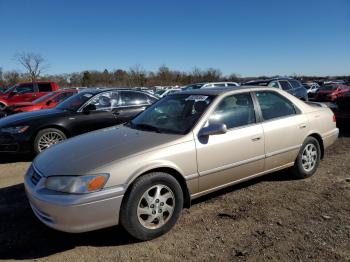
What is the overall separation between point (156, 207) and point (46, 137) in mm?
4457

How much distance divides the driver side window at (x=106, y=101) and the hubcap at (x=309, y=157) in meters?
4.41

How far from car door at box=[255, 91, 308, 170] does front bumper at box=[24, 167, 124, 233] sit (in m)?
2.32

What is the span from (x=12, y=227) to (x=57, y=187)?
3.55 feet

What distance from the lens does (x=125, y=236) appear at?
3.66 m

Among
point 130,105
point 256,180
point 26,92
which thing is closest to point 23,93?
point 26,92

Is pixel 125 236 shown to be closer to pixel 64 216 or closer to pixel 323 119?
pixel 64 216

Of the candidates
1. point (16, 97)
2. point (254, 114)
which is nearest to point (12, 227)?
point (254, 114)

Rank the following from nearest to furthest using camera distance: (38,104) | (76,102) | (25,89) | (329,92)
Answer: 1. (76,102)
2. (38,104)
3. (25,89)
4. (329,92)

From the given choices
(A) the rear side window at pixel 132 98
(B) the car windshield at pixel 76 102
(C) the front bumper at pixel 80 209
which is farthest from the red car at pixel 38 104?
(C) the front bumper at pixel 80 209

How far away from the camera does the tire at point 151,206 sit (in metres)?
3.38

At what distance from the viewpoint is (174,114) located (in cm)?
456

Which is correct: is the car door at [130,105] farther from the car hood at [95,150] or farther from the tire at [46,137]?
the car hood at [95,150]

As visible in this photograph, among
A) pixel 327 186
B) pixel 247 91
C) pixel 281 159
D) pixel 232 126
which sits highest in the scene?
pixel 247 91

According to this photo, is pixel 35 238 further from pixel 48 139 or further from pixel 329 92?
pixel 329 92
